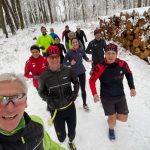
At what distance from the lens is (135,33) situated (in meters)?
12.6

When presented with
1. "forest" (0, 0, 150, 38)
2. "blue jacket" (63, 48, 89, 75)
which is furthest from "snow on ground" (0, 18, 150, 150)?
"forest" (0, 0, 150, 38)

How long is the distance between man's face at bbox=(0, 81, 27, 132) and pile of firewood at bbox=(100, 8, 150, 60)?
1048 cm

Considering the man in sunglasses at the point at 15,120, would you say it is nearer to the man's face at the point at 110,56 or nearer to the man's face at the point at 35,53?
the man's face at the point at 110,56

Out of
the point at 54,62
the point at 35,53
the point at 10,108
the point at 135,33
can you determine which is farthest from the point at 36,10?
the point at 10,108

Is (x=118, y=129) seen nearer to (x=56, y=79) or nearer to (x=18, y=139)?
(x=56, y=79)

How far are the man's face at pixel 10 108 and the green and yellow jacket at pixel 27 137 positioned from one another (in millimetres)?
68

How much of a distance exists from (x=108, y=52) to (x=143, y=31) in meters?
8.46

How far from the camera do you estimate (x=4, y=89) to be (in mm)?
1857

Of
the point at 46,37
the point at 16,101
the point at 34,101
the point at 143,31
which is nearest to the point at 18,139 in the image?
the point at 16,101

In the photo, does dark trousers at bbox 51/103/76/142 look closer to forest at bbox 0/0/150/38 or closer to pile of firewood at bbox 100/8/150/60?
pile of firewood at bbox 100/8/150/60

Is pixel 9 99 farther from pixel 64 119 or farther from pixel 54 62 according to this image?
pixel 64 119

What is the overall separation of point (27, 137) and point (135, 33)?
11569 millimetres

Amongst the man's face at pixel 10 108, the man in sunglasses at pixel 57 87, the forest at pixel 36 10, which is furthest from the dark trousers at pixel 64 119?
the forest at pixel 36 10

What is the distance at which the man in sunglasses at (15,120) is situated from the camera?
1814 millimetres
